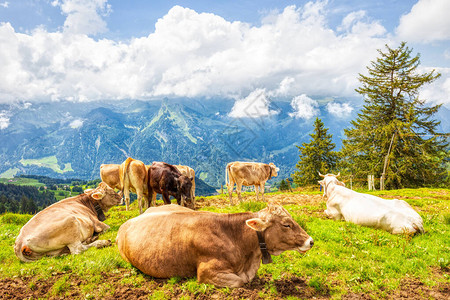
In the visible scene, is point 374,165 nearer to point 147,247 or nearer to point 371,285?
point 371,285

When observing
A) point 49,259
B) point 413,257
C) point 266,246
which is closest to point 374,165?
point 413,257

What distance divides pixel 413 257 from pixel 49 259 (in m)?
10.00

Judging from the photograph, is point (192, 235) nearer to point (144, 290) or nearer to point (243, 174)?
Result: point (144, 290)

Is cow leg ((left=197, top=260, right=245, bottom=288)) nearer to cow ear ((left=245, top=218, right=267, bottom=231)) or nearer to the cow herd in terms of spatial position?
the cow herd

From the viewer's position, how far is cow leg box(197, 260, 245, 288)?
5.51 meters

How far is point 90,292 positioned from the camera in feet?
18.5

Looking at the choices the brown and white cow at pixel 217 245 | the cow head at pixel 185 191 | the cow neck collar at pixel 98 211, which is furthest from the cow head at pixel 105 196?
the brown and white cow at pixel 217 245

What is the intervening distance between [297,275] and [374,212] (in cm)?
519

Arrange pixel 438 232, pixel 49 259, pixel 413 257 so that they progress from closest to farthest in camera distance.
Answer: pixel 413 257, pixel 49 259, pixel 438 232

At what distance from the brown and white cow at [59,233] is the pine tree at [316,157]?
39.0m

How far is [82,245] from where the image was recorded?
26.5ft

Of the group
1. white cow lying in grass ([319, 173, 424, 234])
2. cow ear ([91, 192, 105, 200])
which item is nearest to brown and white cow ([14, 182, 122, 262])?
cow ear ([91, 192, 105, 200])

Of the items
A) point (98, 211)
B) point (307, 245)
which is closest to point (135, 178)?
point (98, 211)

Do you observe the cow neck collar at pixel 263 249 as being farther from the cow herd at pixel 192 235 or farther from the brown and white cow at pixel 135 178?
the brown and white cow at pixel 135 178
